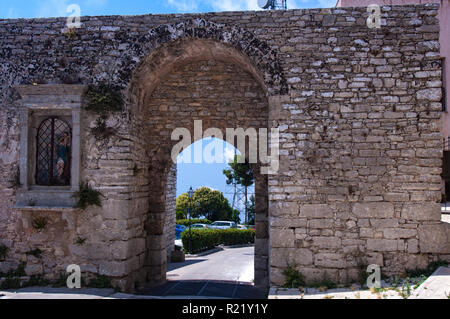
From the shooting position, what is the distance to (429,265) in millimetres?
5590

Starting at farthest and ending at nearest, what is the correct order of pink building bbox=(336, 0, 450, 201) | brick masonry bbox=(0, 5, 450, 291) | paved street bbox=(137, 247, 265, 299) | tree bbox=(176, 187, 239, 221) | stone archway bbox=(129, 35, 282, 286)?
tree bbox=(176, 187, 239, 221)
pink building bbox=(336, 0, 450, 201)
stone archway bbox=(129, 35, 282, 286)
paved street bbox=(137, 247, 265, 299)
brick masonry bbox=(0, 5, 450, 291)

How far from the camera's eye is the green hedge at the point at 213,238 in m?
15.0

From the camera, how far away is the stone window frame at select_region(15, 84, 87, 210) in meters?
6.22

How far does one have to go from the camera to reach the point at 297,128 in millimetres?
5934

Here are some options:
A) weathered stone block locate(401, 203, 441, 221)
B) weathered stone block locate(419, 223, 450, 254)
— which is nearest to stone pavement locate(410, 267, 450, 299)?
weathered stone block locate(419, 223, 450, 254)

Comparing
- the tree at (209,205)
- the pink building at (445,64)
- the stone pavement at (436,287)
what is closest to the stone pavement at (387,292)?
the stone pavement at (436,287)

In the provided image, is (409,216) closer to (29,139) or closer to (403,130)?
(403,130)

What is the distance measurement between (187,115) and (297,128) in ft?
8.25

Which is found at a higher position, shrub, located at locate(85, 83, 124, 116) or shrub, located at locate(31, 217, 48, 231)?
shrub, located at locate(85, 83, 124, 116)

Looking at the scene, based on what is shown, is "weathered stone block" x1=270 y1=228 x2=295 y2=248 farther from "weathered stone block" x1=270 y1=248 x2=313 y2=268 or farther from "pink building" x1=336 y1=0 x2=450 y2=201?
"pink building" x1=336 y1=0 x2=450 y2=201

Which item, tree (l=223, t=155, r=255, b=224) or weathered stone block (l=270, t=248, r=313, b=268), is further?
tree (l=223, t=155, r=255, b=224)

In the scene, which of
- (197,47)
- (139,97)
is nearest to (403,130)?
(197,47)

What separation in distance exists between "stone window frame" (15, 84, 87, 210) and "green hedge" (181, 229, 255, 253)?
9074mm

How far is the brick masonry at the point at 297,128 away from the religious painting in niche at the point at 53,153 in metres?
0.37
